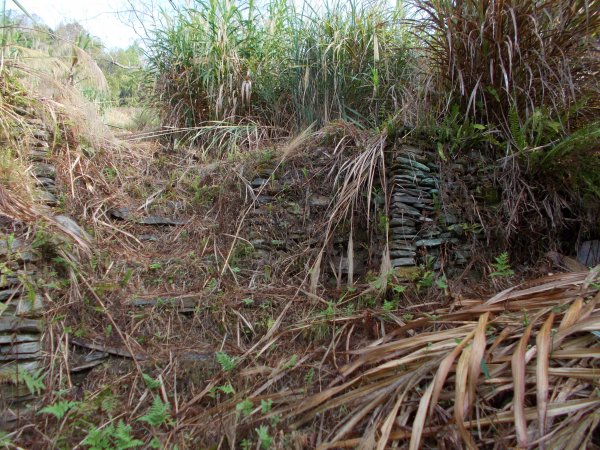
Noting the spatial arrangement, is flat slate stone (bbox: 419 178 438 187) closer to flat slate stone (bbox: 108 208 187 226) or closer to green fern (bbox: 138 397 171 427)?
flat slate stone (bbox: 108 208 187 226)

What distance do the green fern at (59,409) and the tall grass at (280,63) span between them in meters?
2.47

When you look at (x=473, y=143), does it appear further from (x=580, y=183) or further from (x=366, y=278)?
(x=366, y=278)

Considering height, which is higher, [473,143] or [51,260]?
[473,143]

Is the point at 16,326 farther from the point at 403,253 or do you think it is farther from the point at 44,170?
the point at 403,253

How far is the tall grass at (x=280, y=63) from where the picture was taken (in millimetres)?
3416

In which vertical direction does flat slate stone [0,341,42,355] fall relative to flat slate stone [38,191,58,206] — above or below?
below

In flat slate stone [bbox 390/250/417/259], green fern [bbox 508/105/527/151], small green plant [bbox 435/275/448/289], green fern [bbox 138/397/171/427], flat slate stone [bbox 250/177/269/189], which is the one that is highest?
green fern [bbox 508/105/527/151]

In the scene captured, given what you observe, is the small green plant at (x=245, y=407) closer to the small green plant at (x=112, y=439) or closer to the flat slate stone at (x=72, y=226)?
the small green plant at (x=112, y=439)

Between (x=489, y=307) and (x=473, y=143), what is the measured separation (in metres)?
1.19

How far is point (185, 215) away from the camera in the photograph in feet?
10.3

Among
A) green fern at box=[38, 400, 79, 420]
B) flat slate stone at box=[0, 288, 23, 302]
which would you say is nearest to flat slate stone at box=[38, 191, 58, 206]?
flat slate stone at box=[0, 288, 23, 302]

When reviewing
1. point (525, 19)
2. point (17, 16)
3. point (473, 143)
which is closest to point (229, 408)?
point (473, 143)

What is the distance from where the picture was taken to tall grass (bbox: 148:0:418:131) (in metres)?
3.42

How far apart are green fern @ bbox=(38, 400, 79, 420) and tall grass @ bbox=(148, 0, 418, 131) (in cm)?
247
